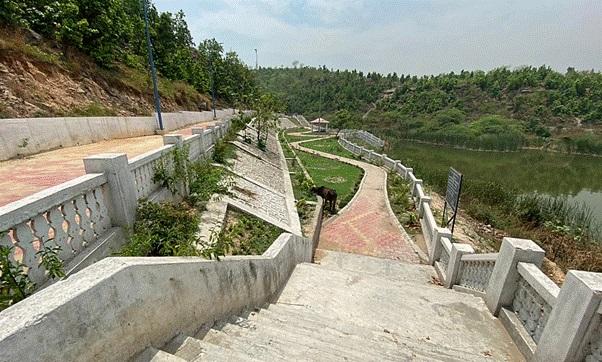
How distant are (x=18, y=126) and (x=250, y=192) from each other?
6294 millimetres

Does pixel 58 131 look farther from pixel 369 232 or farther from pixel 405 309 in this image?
pixel 405 309

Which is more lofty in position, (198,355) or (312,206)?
(198,355)

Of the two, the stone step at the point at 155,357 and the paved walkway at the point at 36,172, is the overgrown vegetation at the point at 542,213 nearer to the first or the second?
the stone step at the point at 155,357

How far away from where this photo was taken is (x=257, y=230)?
A: 657cm

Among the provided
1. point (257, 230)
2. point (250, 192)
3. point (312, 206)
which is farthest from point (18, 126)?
point (312, 206)

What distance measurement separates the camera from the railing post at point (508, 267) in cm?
397

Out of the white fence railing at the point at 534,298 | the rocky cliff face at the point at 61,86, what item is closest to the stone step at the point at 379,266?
the white fence railing at the point at 534,298

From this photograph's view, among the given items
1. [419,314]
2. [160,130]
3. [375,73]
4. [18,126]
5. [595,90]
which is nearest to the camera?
[419,314]

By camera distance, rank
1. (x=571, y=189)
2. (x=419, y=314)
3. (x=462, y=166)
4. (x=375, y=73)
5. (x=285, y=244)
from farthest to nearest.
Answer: (x=375, y=73)
(x=462, y=166)
(x=571, y=189)
(x=285, y=244)
(x=419, y=314)

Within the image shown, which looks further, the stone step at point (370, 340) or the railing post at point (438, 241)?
the railing post at point (438, 241)

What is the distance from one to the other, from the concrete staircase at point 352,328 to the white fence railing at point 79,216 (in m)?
1.33

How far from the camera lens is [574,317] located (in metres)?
2.76

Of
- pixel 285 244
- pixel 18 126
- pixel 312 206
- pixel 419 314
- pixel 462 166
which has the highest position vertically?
pixel 18 126

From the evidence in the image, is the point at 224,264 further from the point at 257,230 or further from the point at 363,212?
the point at 363,212
